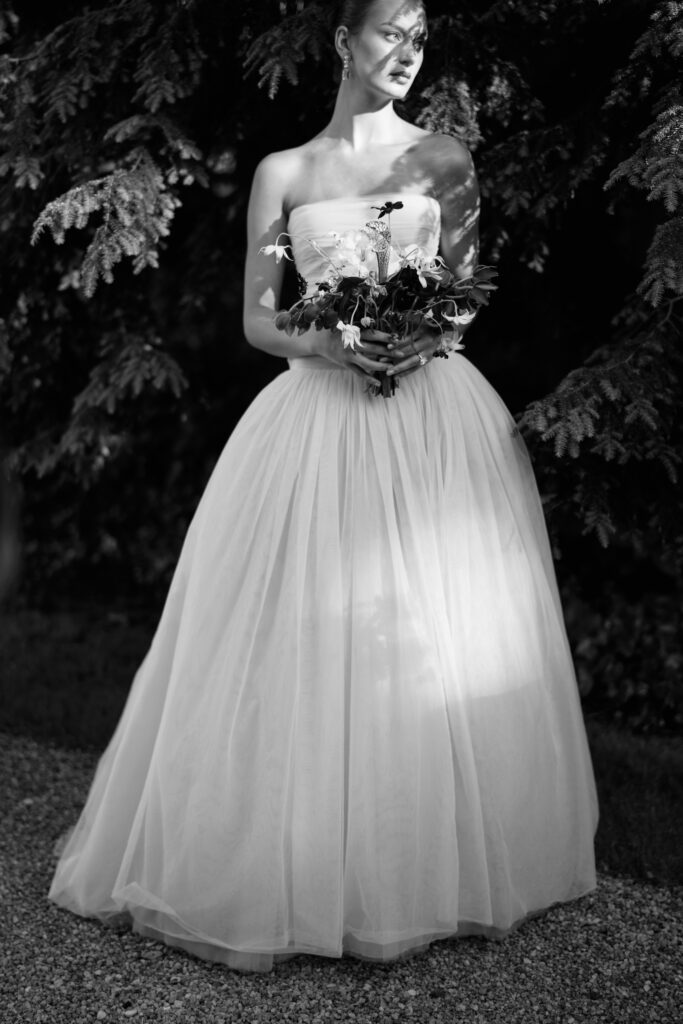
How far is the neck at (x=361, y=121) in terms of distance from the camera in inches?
118

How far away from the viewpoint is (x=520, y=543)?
2969mm

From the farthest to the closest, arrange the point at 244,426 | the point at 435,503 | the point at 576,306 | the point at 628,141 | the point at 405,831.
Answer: the point at 576,306 < the point at 628,141 < the point at 244,426 < the point at 435,503 < the point at 405,831

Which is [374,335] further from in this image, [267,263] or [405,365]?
[267,263]

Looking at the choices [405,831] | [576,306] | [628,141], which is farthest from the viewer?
[576,306]

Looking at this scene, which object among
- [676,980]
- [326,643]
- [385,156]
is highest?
[385,156]

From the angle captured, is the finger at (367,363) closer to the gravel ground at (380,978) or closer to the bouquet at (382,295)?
the bouquet at (382,295)

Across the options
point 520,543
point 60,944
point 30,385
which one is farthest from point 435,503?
point 30,385

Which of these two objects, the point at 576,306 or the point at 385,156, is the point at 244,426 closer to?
the point at 385,156

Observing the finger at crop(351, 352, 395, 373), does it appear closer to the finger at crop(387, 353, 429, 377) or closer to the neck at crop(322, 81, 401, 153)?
the finger at crop(387, 353, 429, 377)

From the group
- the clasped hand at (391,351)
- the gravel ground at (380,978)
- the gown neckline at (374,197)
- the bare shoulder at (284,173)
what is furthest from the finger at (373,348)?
the gravel ground at (380,978)

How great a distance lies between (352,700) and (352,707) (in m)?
0.02

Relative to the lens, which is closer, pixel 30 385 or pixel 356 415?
pixel 356 415

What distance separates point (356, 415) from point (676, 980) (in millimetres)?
1639

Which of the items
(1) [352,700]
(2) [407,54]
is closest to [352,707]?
(1) [352,700]
